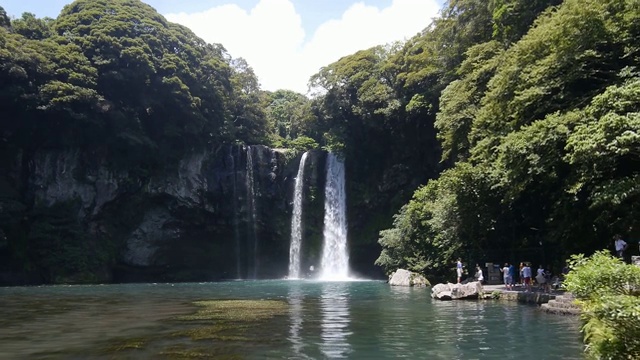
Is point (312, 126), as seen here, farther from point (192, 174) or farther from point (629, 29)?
point (629, 29)

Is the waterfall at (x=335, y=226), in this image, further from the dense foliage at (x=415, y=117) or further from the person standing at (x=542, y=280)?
the person standing at (x=542, y=280)

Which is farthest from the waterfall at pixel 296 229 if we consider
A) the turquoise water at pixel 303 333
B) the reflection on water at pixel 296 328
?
the turquoise water at pixel 303 333

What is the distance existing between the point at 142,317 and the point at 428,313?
24.4 feet

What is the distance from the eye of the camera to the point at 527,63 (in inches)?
768

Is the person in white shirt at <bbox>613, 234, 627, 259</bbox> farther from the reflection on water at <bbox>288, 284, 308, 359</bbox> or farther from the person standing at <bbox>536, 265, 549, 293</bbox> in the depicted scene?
the reflection on water at <bbox>288, 284, 308, 359</bbox>

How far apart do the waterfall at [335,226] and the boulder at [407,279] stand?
40.8 ft

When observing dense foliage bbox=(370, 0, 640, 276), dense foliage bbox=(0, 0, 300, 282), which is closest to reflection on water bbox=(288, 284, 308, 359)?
dense foliage bbox=(370, 0, 640, 276)

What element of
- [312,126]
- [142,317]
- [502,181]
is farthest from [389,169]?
[142,317]

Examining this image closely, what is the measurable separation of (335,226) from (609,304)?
36671mm

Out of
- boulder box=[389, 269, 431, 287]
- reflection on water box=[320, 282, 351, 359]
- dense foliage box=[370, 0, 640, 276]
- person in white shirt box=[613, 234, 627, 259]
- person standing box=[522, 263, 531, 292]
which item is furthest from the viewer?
boulder box=[389, 269, 431, 287]

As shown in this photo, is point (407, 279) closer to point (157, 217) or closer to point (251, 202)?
point (251, 202)

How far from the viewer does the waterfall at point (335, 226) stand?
41594 mm

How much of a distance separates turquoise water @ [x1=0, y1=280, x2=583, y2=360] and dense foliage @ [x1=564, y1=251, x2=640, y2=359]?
148cm

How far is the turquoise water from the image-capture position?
8.70 meters
